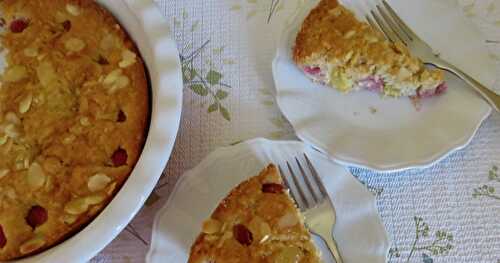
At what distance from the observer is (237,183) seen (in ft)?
3.51

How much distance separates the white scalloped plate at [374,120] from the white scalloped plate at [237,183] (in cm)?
4

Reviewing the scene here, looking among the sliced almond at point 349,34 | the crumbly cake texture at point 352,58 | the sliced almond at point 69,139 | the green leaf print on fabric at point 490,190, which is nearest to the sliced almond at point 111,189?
the sliced almond at point 69,139

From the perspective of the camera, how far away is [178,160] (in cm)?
112

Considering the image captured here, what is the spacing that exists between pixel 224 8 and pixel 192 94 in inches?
9.1

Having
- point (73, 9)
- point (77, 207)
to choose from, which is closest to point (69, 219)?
point (77, 207)

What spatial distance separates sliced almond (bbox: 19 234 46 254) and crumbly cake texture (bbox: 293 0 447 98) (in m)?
0.60

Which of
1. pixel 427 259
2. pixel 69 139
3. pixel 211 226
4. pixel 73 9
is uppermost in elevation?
pixel 73 9

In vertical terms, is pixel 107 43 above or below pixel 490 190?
above

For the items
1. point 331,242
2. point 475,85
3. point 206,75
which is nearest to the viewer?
point 331,242

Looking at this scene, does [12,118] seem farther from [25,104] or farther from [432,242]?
[432,242]

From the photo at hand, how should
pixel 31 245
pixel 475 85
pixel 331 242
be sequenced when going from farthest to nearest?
pixel 475 85 → pixel 331 242 → pixel 31 245

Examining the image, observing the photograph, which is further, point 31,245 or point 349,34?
point 349,34

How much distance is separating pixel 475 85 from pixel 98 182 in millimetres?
747

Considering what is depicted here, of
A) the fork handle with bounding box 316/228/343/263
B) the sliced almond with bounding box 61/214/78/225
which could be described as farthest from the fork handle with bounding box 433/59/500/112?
the sliced almond with bounding box 61/214/78/225
